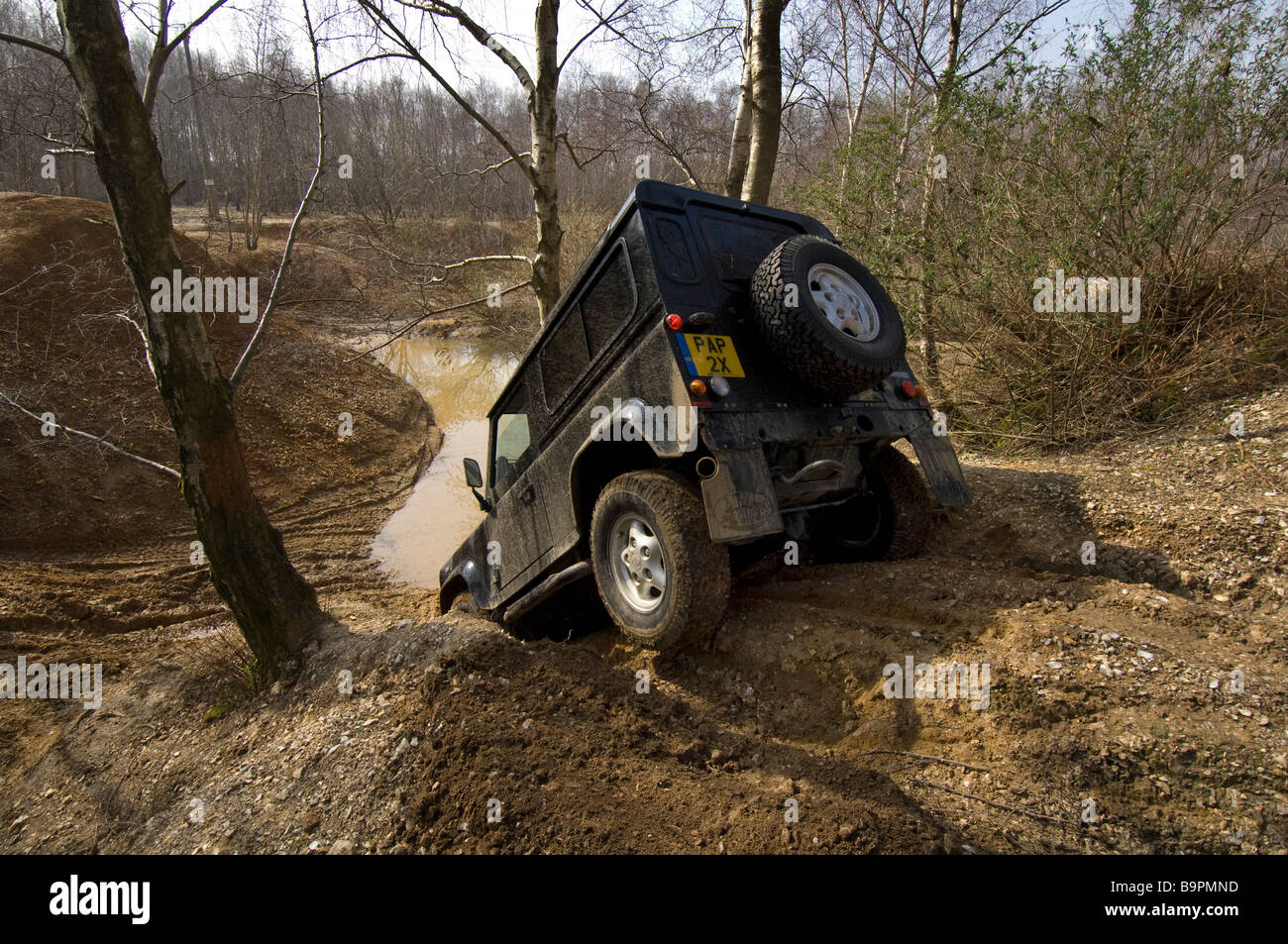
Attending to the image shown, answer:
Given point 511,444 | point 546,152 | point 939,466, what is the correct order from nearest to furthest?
point 939,466 → point 511,444 → point 546,152

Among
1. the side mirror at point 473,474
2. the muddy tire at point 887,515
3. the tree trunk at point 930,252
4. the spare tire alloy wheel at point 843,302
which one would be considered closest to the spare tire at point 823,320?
the spare tire alloy wheel at point 843,302

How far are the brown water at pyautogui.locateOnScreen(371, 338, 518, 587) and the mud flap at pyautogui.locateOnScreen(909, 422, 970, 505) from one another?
6.31 m

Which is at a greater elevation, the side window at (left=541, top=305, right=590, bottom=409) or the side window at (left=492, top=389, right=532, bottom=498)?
the side window at (left=541, top=305, right=590, bottom=409)

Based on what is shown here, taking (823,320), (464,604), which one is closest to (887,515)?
(823,320)

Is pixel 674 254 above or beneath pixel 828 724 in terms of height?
above

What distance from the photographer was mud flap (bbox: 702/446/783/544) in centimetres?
317

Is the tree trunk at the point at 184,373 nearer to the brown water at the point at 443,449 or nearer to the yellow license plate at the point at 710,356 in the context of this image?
the yellow license plate at the point at 710,356

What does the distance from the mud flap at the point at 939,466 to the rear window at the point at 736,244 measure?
1.41 m

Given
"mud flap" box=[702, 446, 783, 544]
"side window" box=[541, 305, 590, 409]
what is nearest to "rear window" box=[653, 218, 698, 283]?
"side window" box=[541, 305, 590, 409]

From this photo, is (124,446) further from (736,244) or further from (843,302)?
(843,302)

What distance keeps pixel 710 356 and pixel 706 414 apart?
335mm

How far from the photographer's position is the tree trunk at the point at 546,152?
807 centimetres

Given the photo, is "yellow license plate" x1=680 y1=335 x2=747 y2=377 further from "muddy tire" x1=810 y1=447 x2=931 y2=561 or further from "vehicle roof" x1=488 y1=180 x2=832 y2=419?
"muddy tire" x1=810 y1=447 x2=931 y2=561

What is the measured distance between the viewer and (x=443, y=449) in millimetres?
14367
